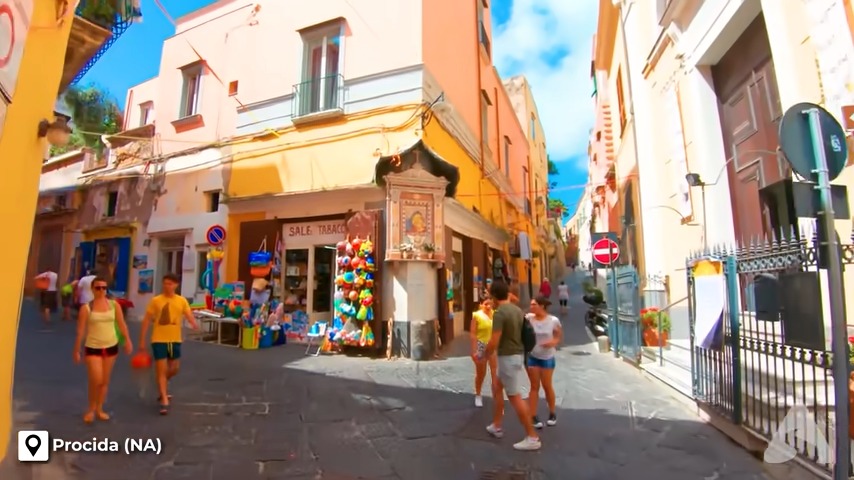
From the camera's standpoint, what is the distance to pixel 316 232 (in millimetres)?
10805

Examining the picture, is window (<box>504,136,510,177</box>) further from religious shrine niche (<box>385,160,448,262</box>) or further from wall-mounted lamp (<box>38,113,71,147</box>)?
wall-mounted lamp (<box>38,113,71,147</box>)

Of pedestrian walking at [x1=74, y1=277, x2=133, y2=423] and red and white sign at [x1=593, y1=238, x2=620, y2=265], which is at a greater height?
red and white sign at [x1=593, y1=238, x2=620, y2=265]

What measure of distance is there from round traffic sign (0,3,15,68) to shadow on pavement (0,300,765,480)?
3322 millimetres

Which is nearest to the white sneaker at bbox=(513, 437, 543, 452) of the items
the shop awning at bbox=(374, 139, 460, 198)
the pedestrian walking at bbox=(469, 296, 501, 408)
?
the pedestrian walking at bbox=(469, 296, 501, 408)

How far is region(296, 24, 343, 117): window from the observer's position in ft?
36.6

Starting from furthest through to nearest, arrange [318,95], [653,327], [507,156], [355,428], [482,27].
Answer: [507,156] < [482,27] < [318,95] < [653,327] < [355,428]

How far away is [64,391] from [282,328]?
494 centimetres

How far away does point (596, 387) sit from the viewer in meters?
6.95

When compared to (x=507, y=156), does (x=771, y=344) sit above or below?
below

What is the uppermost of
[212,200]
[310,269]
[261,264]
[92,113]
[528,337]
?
[92,113]

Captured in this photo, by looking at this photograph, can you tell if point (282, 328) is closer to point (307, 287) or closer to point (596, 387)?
point (307, 287)

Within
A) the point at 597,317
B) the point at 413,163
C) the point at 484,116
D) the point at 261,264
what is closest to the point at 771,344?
the point at 413,163

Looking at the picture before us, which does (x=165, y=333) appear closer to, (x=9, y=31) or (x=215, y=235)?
(x=9, y=31)

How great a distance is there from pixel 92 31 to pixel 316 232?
5920mm
